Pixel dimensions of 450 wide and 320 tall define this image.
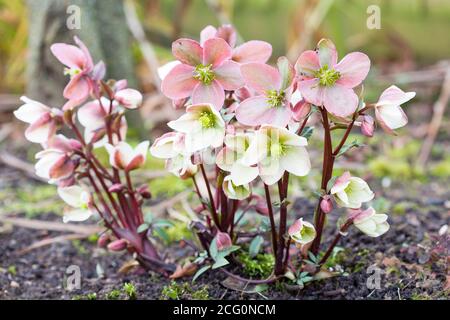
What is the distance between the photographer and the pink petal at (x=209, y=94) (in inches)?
36.0

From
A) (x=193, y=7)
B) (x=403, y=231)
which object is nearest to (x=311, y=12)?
(x=193, y=7)

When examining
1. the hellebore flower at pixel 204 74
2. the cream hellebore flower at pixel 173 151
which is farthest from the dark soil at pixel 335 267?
the hellebore flower at pixel 204 74

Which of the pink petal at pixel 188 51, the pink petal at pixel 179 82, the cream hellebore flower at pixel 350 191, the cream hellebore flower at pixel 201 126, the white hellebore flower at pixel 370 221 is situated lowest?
the white hellebore flower at pixel 370 221

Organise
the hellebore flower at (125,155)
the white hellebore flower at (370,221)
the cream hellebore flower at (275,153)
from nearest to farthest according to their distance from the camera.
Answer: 1. the cream hellebore flower at (275,153)
2. the white hellebore flower at (370,221)
3. the hellebore flower at (125,155)

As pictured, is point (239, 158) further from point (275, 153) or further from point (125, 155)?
point (125, 155)

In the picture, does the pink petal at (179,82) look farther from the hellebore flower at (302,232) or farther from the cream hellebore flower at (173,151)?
the hellebore flower at (302,232)

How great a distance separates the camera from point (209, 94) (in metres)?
0.92

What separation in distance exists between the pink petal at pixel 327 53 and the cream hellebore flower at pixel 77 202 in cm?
46

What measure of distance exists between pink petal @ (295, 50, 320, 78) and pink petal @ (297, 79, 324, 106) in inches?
0.5

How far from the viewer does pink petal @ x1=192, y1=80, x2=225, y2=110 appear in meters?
0.91

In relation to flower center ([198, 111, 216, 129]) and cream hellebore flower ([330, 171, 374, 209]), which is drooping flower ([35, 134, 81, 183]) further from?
cream hellebore flower ([330, 171, 374, 209])

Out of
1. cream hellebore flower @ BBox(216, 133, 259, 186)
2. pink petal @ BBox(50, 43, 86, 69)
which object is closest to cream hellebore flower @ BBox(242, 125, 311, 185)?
cream hellebore flower @ BBox(216, 133, 259, 186)

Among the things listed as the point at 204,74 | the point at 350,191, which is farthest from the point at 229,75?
the point at 350,191

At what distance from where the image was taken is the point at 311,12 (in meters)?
2.78
